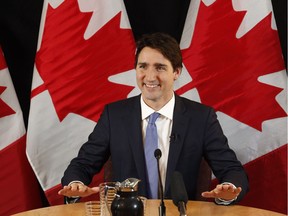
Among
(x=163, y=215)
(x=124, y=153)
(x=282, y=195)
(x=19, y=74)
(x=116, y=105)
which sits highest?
(x=19, y=74)

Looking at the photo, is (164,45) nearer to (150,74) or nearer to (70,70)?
(150,74)

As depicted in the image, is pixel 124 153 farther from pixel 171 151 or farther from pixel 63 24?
pixel 63 24

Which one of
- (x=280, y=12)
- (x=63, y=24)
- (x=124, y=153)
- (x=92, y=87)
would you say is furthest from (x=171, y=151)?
(x=280, y=12)

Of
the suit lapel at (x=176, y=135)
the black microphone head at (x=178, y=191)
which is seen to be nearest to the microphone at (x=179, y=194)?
the black microphone head at (x=178, y=191)

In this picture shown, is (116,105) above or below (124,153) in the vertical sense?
above

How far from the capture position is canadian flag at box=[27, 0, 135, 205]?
3104 mm

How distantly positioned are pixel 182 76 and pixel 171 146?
0.65 metres

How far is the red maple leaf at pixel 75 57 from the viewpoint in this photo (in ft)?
10.2

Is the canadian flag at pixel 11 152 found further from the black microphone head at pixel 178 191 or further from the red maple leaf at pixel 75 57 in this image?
the black microphone head at pixel 178 191

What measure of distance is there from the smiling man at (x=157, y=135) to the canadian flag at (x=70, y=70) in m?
0.37

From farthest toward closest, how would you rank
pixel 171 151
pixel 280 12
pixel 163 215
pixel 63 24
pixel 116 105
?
pixel 280 12 → pixel 63 24 → pixel 116 105 → pixel 171 151 → pixel 163 215

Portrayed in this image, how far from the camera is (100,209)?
1.86 meters

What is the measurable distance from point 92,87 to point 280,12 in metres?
1.22

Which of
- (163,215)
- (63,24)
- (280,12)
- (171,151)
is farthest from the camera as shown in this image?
(280,12)
